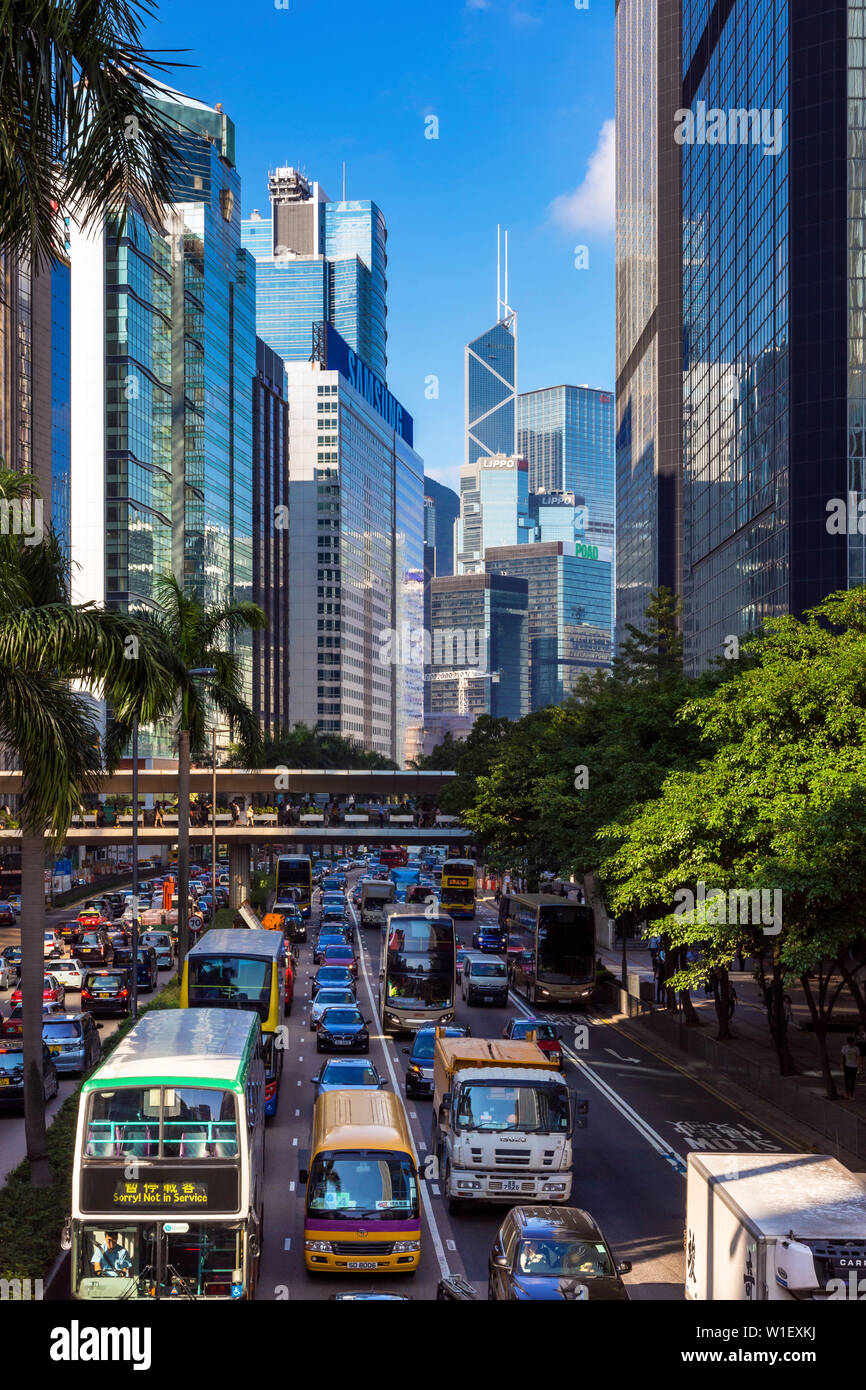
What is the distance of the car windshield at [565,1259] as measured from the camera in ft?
46.2

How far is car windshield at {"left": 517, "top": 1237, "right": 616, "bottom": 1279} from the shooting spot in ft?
46.2

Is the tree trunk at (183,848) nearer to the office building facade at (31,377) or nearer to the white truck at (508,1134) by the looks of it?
the white truck at (508,1134)

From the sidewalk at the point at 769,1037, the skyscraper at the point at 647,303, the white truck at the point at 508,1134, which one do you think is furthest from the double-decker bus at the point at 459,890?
the white truck at the point at 508,1134

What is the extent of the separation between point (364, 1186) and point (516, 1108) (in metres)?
4.29

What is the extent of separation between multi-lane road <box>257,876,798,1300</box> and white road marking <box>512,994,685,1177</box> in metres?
0.03

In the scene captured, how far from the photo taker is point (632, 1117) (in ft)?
93.8

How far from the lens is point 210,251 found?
6344 inches

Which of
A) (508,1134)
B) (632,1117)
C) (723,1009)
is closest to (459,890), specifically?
(723,1009)

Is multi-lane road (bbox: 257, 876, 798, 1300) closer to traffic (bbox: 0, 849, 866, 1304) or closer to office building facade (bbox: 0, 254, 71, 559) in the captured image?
traffic (bbox: 0, 849, 866, 1304)

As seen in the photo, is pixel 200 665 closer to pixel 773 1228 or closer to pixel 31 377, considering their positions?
pixel 773 1228

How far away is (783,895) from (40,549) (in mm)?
14536

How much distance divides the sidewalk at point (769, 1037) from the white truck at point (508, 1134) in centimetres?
729
